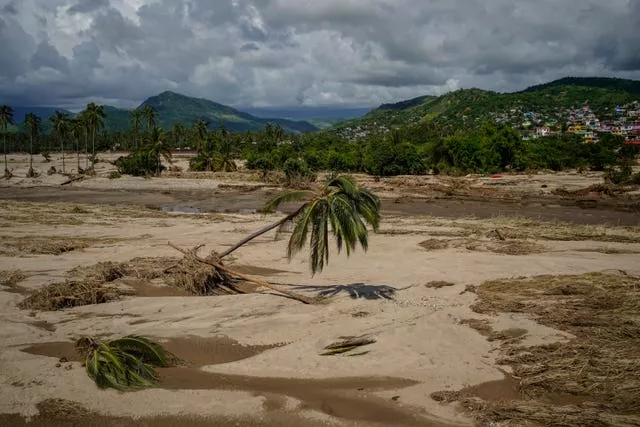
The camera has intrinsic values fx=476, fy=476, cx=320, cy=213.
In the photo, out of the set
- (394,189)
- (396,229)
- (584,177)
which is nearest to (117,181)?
(394,189)

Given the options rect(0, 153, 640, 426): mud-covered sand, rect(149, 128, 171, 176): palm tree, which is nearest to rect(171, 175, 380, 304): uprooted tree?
rect(0, 153, 640, 426): mud-covered sand

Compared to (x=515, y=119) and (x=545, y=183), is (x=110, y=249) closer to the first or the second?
(x=545, y=183)

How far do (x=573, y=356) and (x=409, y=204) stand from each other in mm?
33083

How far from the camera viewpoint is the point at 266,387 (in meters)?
9.49

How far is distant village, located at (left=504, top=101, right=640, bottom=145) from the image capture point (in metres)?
147

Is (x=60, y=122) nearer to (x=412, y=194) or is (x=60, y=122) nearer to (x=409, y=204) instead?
(x=412, y=194)

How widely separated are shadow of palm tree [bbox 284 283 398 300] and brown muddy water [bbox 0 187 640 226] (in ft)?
69.8

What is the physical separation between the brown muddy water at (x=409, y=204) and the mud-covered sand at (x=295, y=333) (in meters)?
12.4

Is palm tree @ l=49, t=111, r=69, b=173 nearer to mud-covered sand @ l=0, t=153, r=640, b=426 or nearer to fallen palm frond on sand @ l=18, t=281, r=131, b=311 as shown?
mud-covered sand @ l=0, t=153, r=640, b=426

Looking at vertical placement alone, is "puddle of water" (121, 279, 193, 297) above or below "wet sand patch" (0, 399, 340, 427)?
above

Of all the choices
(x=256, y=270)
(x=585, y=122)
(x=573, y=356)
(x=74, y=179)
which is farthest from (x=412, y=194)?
(x=585, y=122)

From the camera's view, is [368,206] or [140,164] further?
[140,164]

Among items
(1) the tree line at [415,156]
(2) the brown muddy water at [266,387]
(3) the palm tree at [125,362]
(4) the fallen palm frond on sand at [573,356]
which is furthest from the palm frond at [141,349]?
(1) the tree line at [415,156]

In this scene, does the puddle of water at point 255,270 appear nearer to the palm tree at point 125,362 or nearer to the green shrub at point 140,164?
the palm tree at point 125,362
